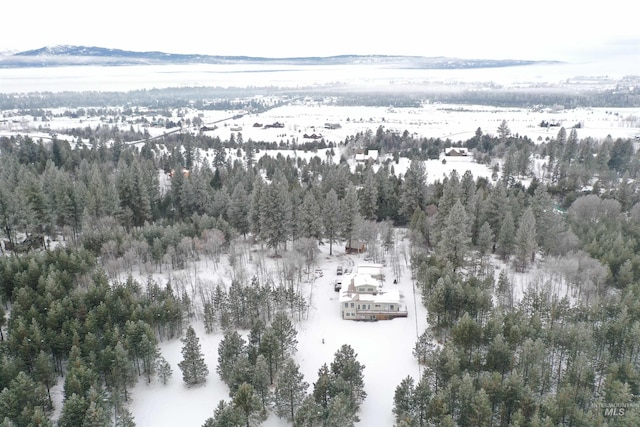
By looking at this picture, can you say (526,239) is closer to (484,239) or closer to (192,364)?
(484,239)

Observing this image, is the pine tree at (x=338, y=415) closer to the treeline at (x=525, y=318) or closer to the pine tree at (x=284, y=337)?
the treeline at (x=525, y=318)

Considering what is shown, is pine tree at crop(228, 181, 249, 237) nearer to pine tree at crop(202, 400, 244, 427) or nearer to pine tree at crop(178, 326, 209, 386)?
pine tree at crop(178, 326, 209, 386)

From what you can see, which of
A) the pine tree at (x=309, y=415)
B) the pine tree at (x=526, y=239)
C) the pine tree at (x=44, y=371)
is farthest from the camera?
the pine tree at (x=526, y=239)

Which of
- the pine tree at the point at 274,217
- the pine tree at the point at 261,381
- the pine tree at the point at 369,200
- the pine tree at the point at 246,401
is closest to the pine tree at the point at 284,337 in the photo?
the pine tree at the point at 261,381

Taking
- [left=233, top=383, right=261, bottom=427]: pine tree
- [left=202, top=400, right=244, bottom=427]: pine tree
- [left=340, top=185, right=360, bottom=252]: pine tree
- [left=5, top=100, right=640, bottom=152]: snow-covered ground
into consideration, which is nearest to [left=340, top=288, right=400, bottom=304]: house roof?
[left=340, top=185, right=360, bottom=252]: pine tree

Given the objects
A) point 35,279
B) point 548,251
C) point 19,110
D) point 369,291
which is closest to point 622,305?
point 548,251

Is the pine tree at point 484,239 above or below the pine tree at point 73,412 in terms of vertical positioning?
above

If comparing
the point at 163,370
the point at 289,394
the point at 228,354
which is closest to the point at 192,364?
the point at 163,370
